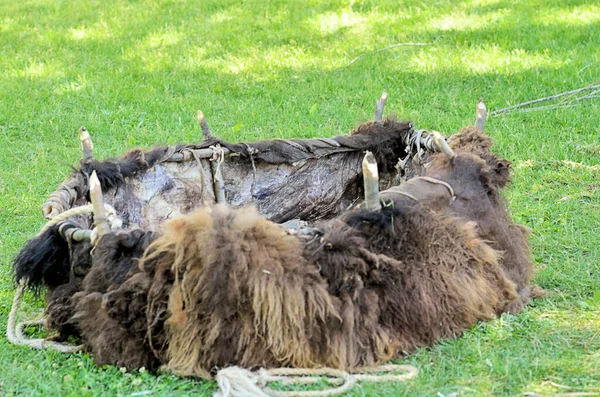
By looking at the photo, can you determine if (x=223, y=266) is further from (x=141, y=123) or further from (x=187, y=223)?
(x=141, y=123)

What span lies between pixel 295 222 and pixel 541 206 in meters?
1.44

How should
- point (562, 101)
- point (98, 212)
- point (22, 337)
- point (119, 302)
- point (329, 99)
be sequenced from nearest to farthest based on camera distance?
point (119, 302) < point (98, 212) < point (22, 337) < point (562, 101) < point (329, 99)

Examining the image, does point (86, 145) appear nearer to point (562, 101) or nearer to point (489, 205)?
point (489, 205)

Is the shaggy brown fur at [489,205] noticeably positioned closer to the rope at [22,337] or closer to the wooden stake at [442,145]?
the wooden stake at [442,145]

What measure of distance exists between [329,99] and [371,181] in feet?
13.8

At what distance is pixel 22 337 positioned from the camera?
121 inches

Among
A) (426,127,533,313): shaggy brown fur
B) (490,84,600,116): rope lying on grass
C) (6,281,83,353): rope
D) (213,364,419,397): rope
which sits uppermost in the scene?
(490,84,600,116): rope lying on grass

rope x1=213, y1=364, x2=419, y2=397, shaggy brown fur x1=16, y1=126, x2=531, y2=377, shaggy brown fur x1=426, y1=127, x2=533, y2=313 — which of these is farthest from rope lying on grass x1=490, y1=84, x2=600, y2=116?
rope x1=213, y1=364, x2=419, y2=397

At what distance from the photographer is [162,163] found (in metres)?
4.00

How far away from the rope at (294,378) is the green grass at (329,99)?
0.16 feet

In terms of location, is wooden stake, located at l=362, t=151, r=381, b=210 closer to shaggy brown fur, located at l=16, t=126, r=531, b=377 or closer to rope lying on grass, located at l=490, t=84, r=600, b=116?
shaggy brown fur, located at l=16, t=126, r=531, b=377

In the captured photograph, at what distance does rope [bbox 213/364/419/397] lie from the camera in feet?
8.20

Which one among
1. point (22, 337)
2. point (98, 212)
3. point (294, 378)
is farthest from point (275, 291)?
point (22, 337)

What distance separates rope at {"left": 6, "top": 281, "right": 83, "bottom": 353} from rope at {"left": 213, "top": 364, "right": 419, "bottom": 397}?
2.22 ft
